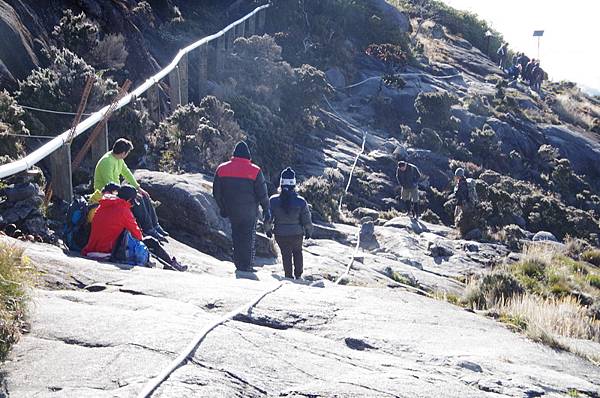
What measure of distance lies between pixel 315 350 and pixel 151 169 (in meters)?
10.4

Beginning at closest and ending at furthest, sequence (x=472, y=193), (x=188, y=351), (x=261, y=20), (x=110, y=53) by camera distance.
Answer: (x=188, y=351)
(x=110, y=53)
(x=472, y=193)
(x=261, y=20)

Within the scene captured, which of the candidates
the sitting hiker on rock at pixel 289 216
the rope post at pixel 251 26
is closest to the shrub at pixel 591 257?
the sitting hiker on rock at pixel 289 216

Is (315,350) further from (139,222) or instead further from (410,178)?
(410,178)

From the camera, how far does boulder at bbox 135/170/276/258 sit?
13.5m

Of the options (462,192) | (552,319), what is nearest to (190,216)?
(552,319)

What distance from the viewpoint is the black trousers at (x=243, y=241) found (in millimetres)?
11281

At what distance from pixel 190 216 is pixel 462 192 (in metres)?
10.5

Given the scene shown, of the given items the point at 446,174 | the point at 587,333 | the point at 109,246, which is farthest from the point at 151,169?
the point at 446,174

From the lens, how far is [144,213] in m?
11.3

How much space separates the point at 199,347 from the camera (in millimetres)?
5574

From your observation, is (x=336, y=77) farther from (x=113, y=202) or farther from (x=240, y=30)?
(x=113, y=202)

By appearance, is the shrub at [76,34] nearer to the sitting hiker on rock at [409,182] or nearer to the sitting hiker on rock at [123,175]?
the sitting hiker on rock at [123,175]

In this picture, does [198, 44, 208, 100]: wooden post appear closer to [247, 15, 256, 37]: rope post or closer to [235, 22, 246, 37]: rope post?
[235, 22, 246, 37]: rope post

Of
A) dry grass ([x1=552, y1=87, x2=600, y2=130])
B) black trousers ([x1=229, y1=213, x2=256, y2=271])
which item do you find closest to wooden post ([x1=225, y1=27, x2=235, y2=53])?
black trousers ([x1=229, y1=213, x2=256, y2=271])
